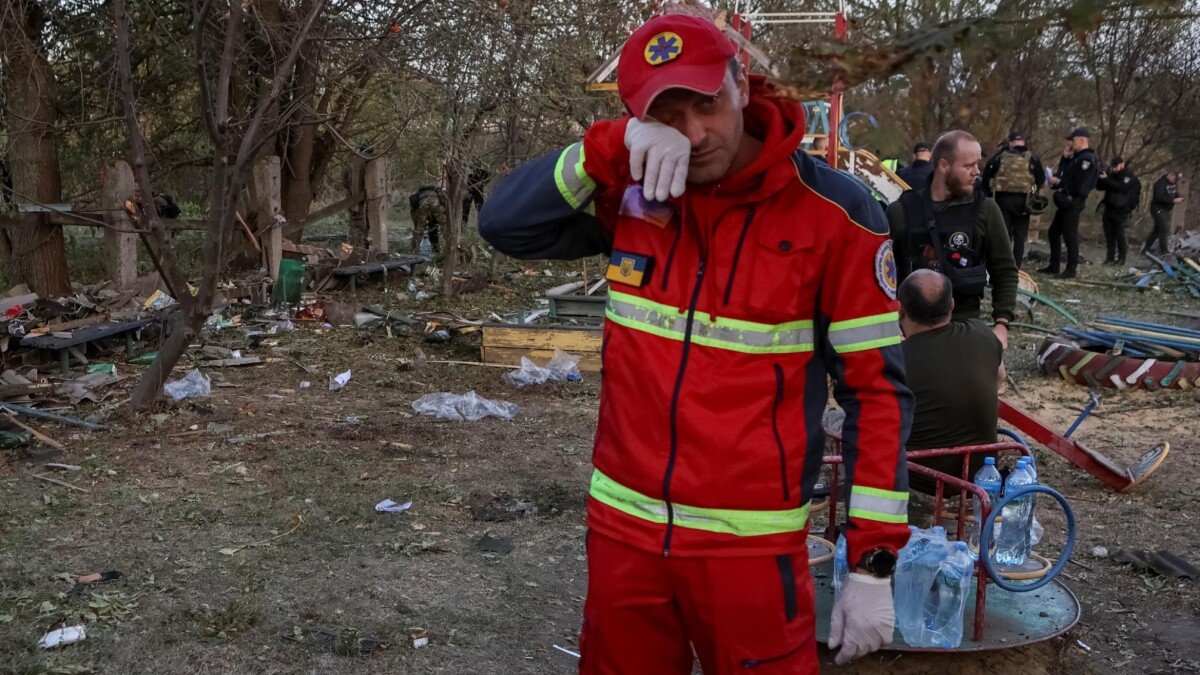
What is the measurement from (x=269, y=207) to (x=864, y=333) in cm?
1071

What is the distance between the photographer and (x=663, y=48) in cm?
196

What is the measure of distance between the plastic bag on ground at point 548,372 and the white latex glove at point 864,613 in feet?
19.7

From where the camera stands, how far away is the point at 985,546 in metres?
3.20

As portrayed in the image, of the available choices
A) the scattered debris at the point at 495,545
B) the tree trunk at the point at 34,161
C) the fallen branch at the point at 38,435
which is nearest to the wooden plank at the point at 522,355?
the fallen branch at the point at 38,435

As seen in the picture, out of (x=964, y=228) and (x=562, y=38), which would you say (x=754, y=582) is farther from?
(x=562, y=38)

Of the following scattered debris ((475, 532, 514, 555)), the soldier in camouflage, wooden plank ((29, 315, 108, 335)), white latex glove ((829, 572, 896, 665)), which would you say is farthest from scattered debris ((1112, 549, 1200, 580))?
the soldier in camouflage

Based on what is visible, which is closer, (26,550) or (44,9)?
(26,550)

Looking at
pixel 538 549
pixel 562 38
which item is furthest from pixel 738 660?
pixel 562 38

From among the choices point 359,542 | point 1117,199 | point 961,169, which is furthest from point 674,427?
point 1117,199

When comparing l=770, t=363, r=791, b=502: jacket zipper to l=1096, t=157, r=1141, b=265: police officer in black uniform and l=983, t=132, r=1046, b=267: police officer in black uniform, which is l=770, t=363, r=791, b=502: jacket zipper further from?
l=1096, t=157, r=1141, b=265: police officer in black uniform

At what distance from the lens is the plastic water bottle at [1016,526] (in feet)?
12.3

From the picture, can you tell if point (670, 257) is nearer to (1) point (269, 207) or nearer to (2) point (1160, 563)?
(2) point (1160, 563)

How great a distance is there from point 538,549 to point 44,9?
7.95 metres

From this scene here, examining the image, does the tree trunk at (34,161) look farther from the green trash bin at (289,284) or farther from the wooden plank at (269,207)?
the green trash bin at (289,284)
